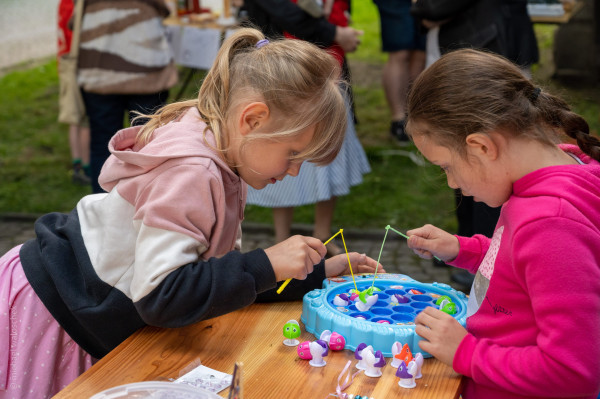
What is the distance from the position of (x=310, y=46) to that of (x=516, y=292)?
862 mm

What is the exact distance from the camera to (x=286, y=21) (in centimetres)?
392

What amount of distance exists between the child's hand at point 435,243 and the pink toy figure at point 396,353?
455mm

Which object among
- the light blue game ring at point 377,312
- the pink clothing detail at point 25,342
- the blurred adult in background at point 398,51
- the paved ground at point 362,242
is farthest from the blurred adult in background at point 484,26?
the blurred adult in background at point 398,51

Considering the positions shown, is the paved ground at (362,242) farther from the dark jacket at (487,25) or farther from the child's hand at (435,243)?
the child's hand at (435,243)

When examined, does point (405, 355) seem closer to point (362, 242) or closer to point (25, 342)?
point (25, 342)

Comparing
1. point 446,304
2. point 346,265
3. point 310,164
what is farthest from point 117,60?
point 446,304

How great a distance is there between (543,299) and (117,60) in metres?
3.70

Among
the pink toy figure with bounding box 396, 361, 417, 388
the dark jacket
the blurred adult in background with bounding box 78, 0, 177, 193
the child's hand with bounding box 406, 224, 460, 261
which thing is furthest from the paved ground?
the pink toy figure with bounding box 396, 361, 417, 388

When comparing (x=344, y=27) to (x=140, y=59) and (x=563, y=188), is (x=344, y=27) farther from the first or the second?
(x=563, y=188)

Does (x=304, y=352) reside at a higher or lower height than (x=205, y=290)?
lower

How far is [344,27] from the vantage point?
4.47m

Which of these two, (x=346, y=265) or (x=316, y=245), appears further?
(x=346, y=265)

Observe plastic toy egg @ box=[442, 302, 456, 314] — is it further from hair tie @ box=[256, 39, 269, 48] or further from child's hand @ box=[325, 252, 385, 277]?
hair tie @ box=[256, 39, 269, 48]

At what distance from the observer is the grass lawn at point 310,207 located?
5461 millimetres
